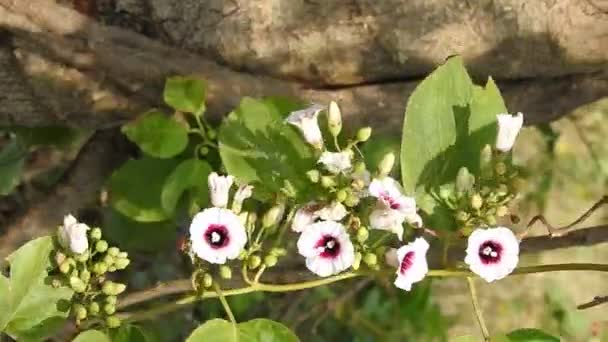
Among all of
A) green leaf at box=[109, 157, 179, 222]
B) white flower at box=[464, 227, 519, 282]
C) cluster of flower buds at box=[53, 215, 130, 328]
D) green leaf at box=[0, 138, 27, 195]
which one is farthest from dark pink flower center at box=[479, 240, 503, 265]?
green leaf at box=[0, 138, 27, 195]

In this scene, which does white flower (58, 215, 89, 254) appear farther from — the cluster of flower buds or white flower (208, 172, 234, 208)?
white flower (208, 172, 234, 208)

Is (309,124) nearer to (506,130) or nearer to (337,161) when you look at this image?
(337,161)

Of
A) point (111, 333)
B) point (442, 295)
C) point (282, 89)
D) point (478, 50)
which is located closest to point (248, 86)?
point (282, 89)

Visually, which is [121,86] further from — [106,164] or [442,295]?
[442,295]

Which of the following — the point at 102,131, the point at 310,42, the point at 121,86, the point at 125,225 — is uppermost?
the point at 310,42

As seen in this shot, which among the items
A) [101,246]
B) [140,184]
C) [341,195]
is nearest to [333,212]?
[341,195]

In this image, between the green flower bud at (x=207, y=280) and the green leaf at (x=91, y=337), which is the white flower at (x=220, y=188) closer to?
the green flower bud at (x=207, y=280)
